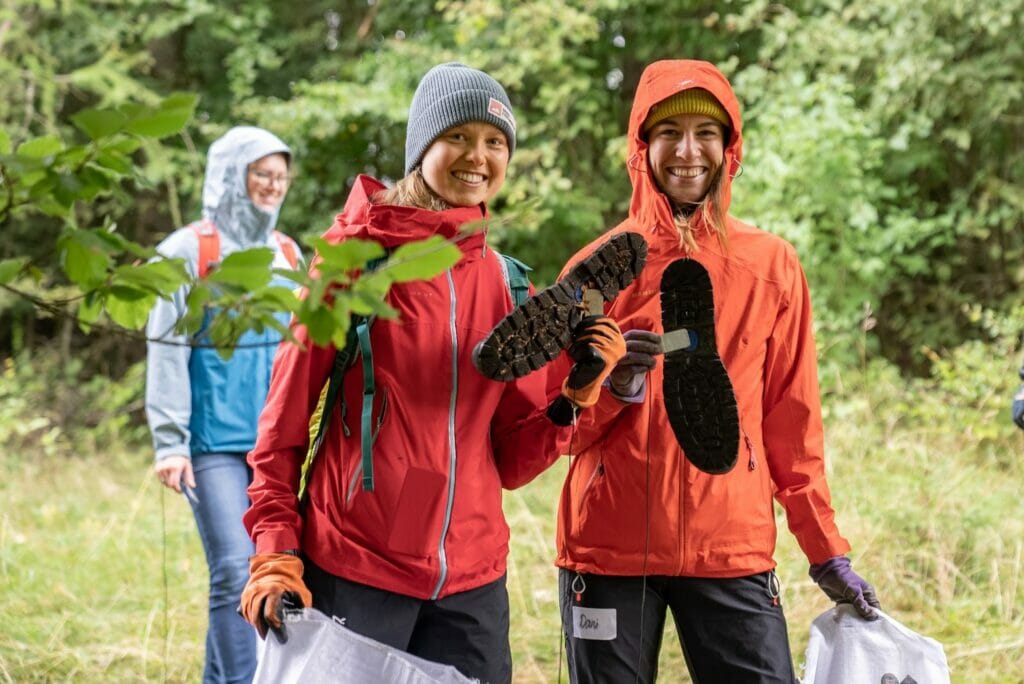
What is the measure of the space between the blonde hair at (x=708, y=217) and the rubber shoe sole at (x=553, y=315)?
0.30m

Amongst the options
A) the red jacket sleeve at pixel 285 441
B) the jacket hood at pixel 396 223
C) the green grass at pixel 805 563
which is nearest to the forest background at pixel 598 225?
the green grass at pixel 805 563

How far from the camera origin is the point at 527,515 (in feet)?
19.6

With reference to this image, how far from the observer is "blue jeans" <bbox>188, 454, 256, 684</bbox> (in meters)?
3.49

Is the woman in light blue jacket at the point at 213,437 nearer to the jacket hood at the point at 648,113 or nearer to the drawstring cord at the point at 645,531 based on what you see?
the jacket hood at the point at 648,113

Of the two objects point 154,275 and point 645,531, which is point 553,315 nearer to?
point 645,531

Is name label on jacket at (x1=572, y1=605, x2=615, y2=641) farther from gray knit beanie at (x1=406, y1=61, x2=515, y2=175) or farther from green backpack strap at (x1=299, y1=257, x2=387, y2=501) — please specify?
gray knit beanie at (x1=406, y1=61, x2=515, y2=175)

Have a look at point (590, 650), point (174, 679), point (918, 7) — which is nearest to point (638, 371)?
point (590, 650)

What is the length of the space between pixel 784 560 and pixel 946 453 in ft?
5.66

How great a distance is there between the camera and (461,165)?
2.38 meters

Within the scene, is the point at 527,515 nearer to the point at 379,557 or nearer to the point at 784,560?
the point at 784,560

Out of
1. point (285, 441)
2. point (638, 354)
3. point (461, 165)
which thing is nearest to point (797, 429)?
point (638, 354)

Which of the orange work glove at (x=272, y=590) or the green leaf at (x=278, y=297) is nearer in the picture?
the green leaf at (x=278, y=297)

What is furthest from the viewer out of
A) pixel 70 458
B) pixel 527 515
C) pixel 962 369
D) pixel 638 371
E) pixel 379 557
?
pixel 70 458

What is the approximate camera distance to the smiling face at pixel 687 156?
2652 millimetres
